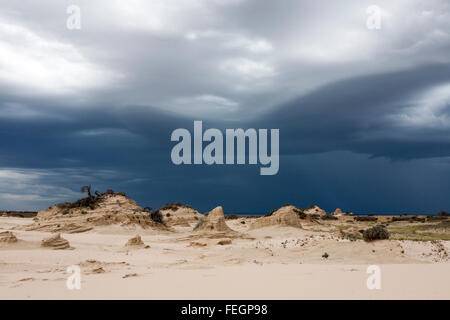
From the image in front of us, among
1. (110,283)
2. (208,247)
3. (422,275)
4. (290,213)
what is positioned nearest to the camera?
(110,283)

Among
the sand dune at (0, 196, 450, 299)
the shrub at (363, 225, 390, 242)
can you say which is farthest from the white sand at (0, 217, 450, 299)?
the shrub at (363, 225, 390, 242)

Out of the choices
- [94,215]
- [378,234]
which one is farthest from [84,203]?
[378,234]

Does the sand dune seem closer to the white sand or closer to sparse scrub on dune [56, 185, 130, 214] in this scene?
the white sand

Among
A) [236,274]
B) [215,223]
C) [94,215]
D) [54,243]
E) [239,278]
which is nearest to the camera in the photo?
[239,278]

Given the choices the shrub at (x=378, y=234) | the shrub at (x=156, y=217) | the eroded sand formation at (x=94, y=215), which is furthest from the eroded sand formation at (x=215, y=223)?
the shrub at (x=378, y=234)

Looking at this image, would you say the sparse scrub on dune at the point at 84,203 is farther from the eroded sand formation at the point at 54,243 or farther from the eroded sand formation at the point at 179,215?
the eroded sand formation at the point at 54,243

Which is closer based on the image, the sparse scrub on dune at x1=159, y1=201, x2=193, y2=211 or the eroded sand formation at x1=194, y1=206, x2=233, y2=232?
the eroded sand formation at x1=194, y1=206, x2=233, y2=232

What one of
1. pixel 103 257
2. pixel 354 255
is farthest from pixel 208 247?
pixel 354 255

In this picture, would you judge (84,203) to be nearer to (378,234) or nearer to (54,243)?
(54,243)
